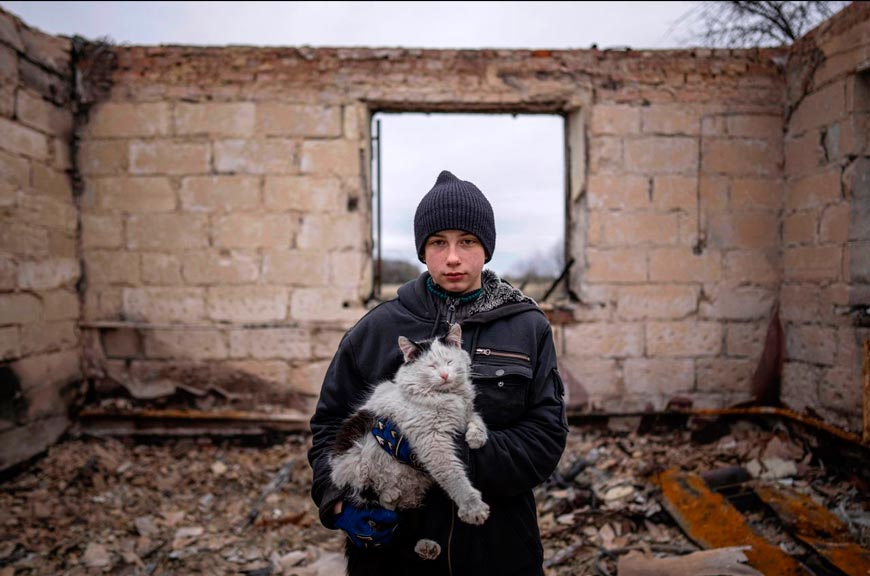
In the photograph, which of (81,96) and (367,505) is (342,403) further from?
(81,96)

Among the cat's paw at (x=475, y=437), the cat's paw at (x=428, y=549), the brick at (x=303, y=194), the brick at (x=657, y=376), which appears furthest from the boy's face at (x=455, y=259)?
the brick at (x=657, y=376)

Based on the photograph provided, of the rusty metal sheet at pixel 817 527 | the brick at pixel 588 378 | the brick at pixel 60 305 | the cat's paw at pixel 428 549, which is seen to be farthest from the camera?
the brick at pixel 588 378

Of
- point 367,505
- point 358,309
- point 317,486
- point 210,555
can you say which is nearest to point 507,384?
point 367,505

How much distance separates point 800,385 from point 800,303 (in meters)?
0.75

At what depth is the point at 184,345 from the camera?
4.98 m

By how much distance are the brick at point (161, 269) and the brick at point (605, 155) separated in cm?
418

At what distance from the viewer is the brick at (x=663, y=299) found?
16.3ft

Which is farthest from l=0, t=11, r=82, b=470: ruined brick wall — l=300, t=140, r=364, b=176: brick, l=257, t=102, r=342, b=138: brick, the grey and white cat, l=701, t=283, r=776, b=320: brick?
l=701, t=283, r=776, b=320: brick

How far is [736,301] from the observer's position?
494cm

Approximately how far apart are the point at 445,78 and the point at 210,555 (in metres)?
4.49

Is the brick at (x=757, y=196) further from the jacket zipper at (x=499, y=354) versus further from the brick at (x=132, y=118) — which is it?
the brick at (x=132, y=118)

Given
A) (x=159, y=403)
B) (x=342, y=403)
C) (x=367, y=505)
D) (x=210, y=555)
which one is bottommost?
(x=210, y=555)

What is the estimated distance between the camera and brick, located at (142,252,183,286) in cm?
Result: 496

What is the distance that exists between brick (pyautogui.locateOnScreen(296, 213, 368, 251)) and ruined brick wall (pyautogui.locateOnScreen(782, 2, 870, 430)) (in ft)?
13.5
